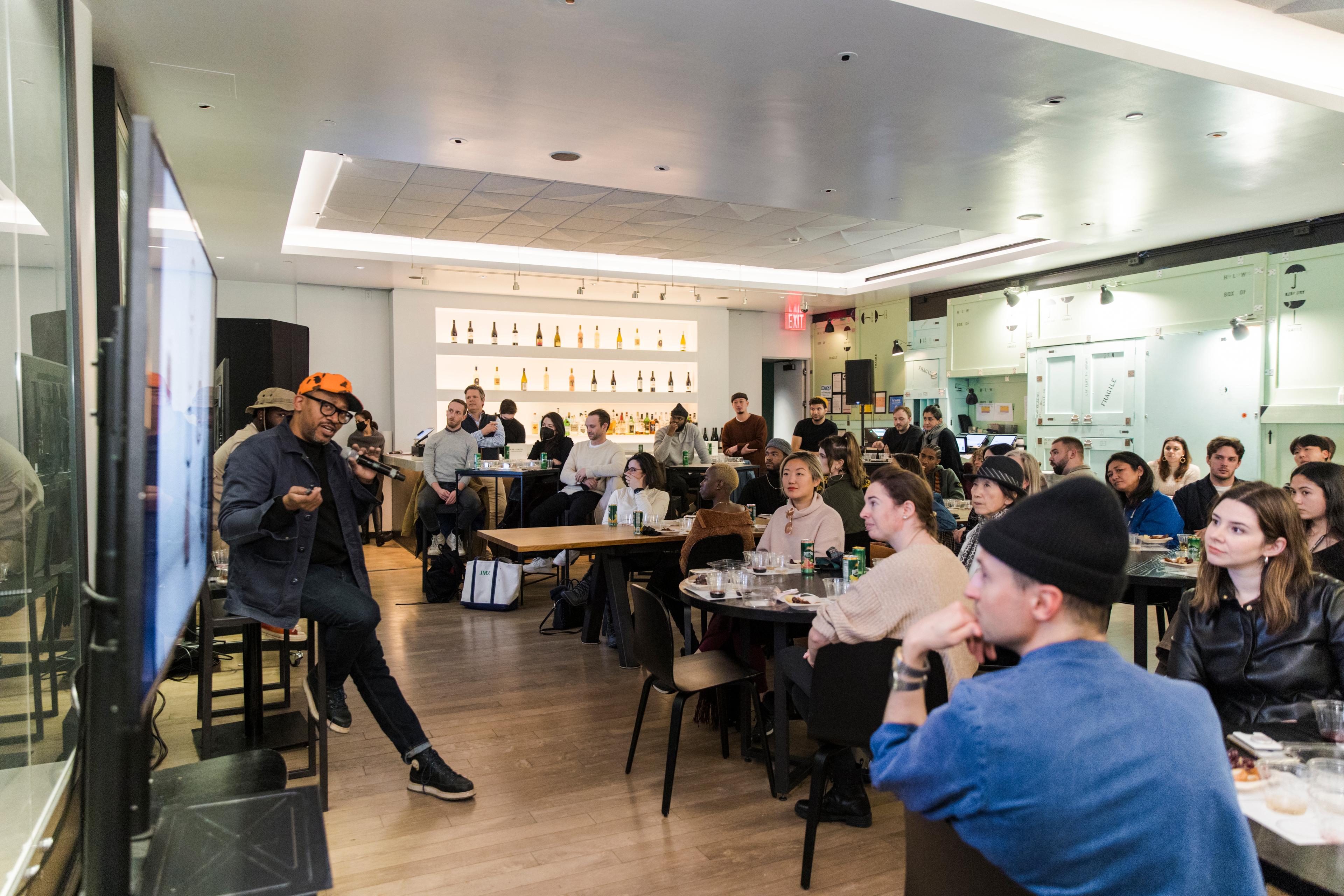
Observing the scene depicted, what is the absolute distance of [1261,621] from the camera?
250 cm

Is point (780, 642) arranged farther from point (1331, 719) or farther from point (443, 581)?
point (443, 581)

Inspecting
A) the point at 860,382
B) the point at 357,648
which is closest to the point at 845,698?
the point at 357,648

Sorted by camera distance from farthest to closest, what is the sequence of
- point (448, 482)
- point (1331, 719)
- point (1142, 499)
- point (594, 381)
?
point (594, 381) → point (448, 482) → point (1142, 499) → point (1331, 719)

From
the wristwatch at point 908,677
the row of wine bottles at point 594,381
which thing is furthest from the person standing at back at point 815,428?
the wristwatch at point 908,677

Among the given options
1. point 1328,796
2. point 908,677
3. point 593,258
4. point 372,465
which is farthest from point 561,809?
point 593,258

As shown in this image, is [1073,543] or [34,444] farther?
[34,444]

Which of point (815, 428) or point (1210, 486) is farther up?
point (815, 428)

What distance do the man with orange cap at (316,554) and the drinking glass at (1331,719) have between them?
2882 millimetres

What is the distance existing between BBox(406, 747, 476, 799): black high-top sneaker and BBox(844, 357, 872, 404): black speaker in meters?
10.4

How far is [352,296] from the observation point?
12.1 meters

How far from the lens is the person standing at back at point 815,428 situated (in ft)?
33.8

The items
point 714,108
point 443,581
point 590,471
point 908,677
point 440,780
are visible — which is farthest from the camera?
point 590,471

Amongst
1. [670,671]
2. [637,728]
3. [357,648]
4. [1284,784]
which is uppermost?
[1284,784]

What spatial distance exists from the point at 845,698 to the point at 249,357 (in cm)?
848
